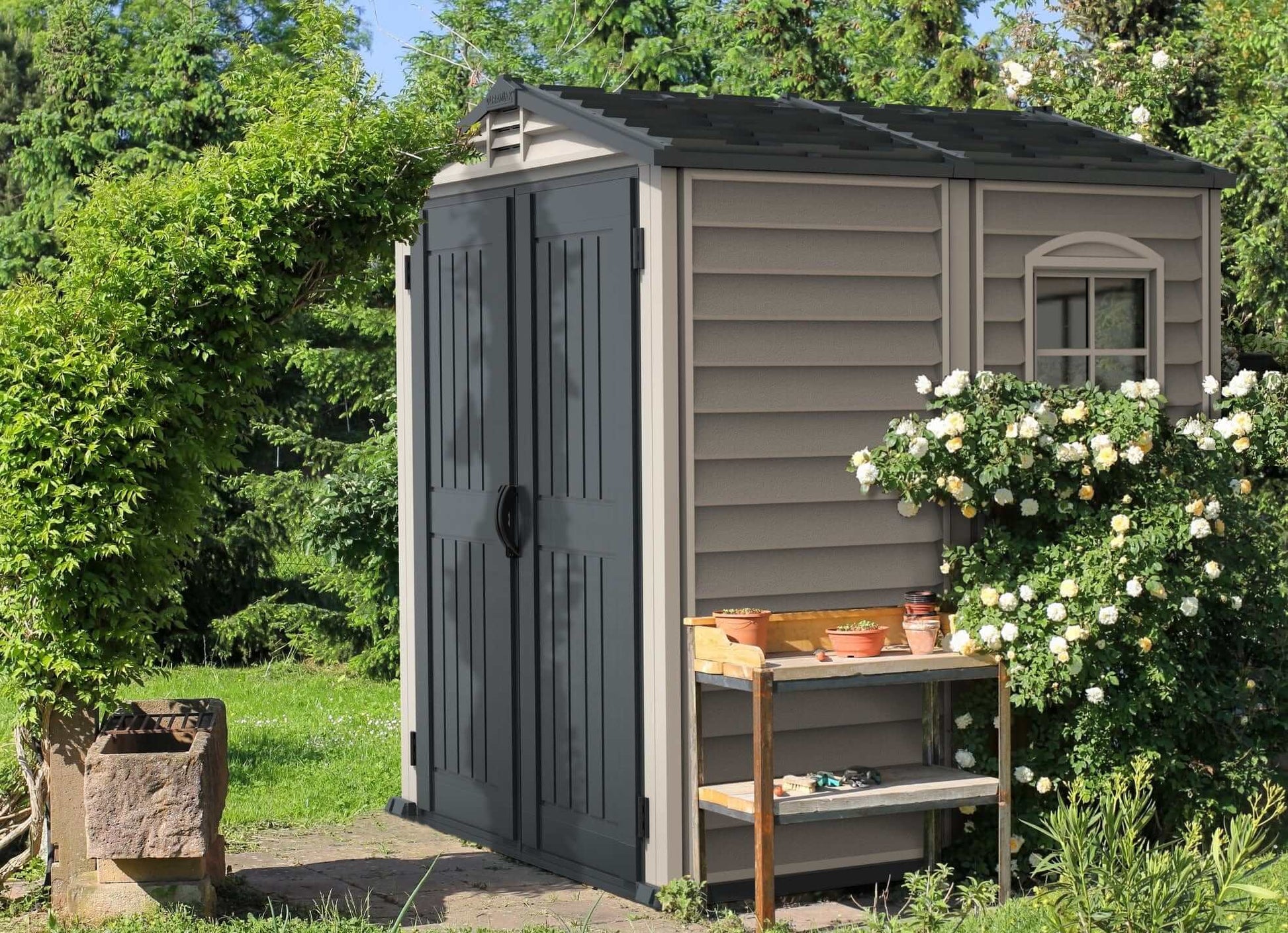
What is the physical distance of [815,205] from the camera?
19.6 feet

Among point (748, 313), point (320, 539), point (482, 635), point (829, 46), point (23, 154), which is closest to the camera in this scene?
point (748, 313)

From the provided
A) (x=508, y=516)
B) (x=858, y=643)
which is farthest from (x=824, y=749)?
(x=508, y=516)

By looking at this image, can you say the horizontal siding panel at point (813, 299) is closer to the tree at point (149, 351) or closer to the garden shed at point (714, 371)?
the garden shed at point (714, 371)

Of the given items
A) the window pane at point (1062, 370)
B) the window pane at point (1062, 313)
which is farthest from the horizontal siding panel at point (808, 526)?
the window pane at point (1062, 313)

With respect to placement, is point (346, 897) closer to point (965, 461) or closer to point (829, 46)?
point (965, 461)

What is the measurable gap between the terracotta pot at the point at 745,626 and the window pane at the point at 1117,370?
75.1 inches

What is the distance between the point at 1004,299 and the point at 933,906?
273 centimetres

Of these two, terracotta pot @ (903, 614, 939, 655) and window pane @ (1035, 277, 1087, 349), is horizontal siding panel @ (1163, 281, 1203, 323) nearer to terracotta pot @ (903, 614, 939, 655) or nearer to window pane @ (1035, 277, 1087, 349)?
window pane @ (1035, 277, 1087, 349)

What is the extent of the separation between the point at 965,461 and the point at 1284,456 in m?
1.53

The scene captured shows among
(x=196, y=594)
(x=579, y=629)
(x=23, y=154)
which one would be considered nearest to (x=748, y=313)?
(x=579, y=629)

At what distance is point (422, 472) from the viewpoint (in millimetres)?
7383

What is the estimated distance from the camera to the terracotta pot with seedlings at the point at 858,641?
18.9 feet

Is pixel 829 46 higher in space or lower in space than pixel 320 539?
higher

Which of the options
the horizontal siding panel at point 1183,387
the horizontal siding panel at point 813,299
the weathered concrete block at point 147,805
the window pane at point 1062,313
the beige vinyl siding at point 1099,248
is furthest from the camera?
the horizontal siding panel at point 1183,387
